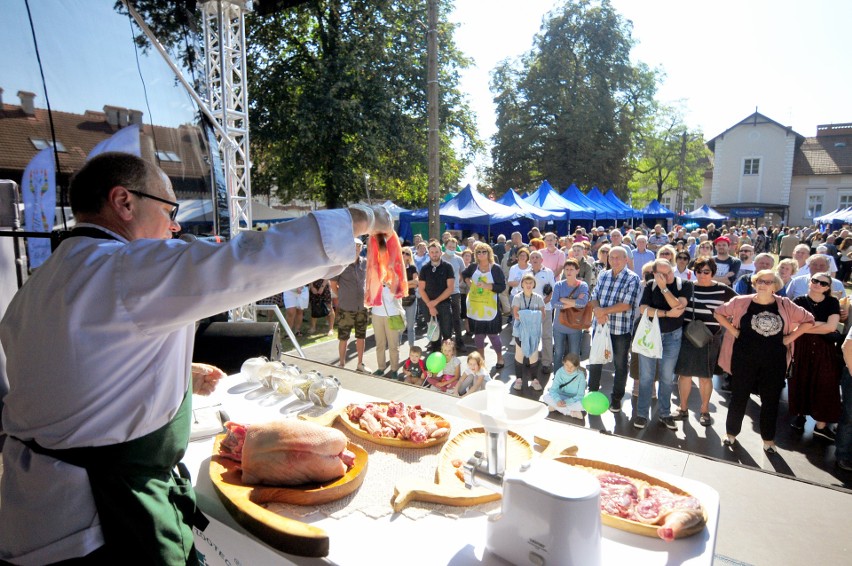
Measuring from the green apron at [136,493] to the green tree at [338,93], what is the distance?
12.6 meters

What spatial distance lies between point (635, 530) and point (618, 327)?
390 cm

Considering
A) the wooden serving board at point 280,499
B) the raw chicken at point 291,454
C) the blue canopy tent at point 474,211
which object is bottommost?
the wooden serving board at point 280,499

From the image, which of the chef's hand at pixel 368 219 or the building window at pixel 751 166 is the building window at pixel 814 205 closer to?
the building window at pixel 751 166

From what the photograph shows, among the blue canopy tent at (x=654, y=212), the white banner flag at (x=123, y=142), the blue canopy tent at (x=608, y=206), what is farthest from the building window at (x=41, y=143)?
the blue canopy tent at (x=654, y=212)

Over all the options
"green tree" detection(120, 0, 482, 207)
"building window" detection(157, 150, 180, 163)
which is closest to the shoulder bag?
"building window" detection(157, 150, 180, 163)

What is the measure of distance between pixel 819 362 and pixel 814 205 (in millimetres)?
42186

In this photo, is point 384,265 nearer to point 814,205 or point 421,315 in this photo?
point 421,315

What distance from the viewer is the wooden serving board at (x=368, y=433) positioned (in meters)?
2.03

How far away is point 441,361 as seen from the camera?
17.3ft

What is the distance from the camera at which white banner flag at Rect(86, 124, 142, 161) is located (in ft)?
11.7

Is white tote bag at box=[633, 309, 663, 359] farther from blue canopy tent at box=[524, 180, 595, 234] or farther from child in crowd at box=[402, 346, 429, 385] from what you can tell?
blue canopy tent at box=[524, 180, 595, 234]

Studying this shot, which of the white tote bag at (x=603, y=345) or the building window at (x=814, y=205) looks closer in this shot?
the white tote bag at (x=603, y=345)

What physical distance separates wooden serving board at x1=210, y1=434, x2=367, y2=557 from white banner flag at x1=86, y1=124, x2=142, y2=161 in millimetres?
2786

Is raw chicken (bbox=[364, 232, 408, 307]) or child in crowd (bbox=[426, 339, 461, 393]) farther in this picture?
child in crowd (bbox=[426, 339, 461, 393])
